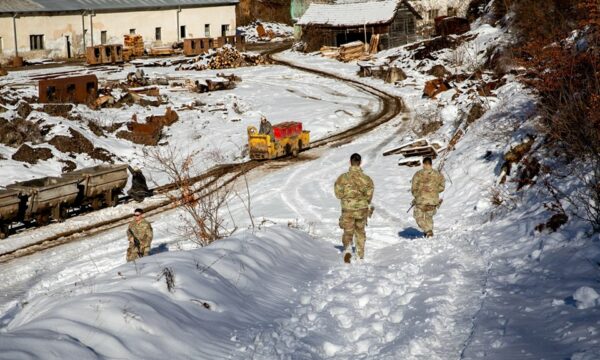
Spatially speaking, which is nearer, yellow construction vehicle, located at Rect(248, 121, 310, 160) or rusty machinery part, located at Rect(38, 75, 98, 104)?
yellow construction vehicle, located at Rect(248, 121, 310, 160)

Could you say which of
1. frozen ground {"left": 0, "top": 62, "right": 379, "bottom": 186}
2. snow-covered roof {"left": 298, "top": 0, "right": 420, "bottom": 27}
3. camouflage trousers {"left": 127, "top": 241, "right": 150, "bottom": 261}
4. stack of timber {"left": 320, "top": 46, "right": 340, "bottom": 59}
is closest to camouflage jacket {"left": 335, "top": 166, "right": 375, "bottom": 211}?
camouflage trousers {"left": 127, "top": 241, "right": 150, "bottom": 261}

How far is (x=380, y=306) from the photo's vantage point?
9.48 m

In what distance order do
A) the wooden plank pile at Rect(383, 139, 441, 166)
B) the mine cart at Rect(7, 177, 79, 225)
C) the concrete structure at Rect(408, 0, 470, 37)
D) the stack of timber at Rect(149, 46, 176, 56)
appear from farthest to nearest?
the concrete structure at Rect(408, 0, 470, 37), the stack of timber at Rect(149, 46, 176, 56), the wooden plank pile at Rect(383, 139, 441, 166), the mine cart at Rect(7, 177, 79, 225)

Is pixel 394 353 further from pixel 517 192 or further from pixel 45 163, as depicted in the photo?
pixel 45 163

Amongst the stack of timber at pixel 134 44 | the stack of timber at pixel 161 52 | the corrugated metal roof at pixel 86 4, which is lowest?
the stack of timber at pixel 161 52

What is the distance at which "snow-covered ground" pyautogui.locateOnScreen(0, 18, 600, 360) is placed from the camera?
24.2ft

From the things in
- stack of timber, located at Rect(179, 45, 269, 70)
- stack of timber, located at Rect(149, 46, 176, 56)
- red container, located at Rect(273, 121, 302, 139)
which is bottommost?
red container, located at Rect(273, 121, 302, 139)

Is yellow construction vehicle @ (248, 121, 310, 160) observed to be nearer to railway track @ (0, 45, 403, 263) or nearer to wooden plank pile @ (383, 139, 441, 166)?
railway track @ (0, 45, 403, 263)

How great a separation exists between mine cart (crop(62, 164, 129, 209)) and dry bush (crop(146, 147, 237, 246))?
139cm

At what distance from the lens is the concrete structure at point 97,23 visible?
50.6 metres

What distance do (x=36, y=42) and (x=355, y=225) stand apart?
46566 millimetres

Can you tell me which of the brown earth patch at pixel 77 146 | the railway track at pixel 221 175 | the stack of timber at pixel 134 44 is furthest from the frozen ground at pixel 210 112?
the stack of timber at pixel 134 44

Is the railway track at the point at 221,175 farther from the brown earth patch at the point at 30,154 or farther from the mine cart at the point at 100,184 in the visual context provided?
the brown earth patch at the point at 30,154

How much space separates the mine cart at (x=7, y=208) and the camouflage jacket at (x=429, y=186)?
11582 millimetres
